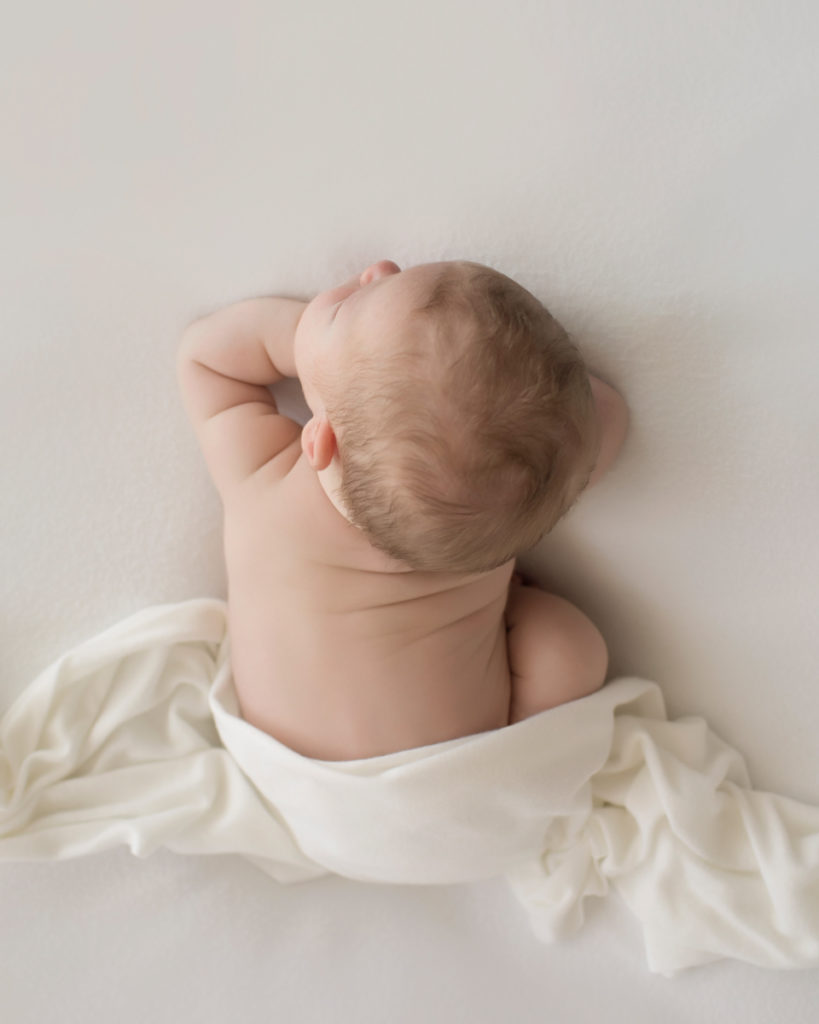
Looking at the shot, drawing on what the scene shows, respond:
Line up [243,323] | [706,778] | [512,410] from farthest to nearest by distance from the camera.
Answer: [706,778], [243,323], [512,410]

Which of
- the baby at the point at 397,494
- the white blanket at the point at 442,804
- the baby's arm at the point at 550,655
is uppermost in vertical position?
the baby at the point at 397,494

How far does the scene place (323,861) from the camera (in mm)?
1196

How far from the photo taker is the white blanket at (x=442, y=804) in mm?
1118

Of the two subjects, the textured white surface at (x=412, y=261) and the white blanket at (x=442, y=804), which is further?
the white blanket at (x=442, y=804)

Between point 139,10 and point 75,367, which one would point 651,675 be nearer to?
point 75,367

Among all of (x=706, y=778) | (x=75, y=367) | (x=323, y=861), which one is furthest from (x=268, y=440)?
(x=706, y=778)

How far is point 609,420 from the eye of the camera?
102cm

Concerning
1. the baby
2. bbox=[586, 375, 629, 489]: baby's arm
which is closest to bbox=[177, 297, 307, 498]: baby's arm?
the baby

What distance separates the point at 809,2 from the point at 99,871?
4.06 feet

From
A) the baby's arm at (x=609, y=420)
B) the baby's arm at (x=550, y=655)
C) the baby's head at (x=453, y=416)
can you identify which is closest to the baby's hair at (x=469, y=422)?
the baby's head at (x=453, y=416)

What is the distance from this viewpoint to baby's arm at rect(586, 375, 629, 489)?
1006 mm

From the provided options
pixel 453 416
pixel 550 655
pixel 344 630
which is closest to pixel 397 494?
pixel 453 416

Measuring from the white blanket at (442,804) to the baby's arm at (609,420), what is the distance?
30cm

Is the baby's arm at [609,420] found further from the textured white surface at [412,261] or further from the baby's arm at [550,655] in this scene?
the baby's arm at [550,655]
